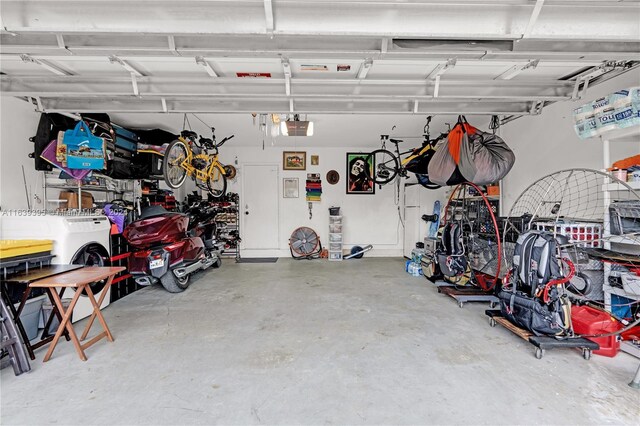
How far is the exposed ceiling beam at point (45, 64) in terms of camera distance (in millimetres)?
2147

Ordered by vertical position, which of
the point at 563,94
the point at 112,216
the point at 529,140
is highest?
the point at 563,94

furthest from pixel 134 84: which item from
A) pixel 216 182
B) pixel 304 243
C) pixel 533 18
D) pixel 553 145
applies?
pixel 553 145

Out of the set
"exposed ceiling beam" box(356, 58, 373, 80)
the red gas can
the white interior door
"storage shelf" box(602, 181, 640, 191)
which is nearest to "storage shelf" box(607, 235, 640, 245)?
"storage shelf" box(602, 181, 640, 191)

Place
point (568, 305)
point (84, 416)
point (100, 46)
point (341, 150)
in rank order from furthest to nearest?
1. point (341, 150)
2. point (568, 305)
3. point (100, 46)
4. point (84, 416)

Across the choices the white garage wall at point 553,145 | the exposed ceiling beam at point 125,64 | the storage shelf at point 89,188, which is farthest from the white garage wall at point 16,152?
the white garage wall at point 553,145

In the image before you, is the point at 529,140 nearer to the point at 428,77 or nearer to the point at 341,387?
the point at 428,77

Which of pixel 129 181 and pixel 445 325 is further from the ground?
pixel 129 181

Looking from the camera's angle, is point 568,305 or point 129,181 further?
point 129,181

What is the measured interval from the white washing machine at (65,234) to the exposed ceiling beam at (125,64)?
157 cm

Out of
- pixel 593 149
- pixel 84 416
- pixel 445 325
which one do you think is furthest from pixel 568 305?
pixel 84 416

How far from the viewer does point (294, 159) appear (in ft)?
20.8

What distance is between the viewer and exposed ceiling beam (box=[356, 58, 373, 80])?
212 centimetres

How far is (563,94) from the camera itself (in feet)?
9.01

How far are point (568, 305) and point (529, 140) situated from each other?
2.42m
